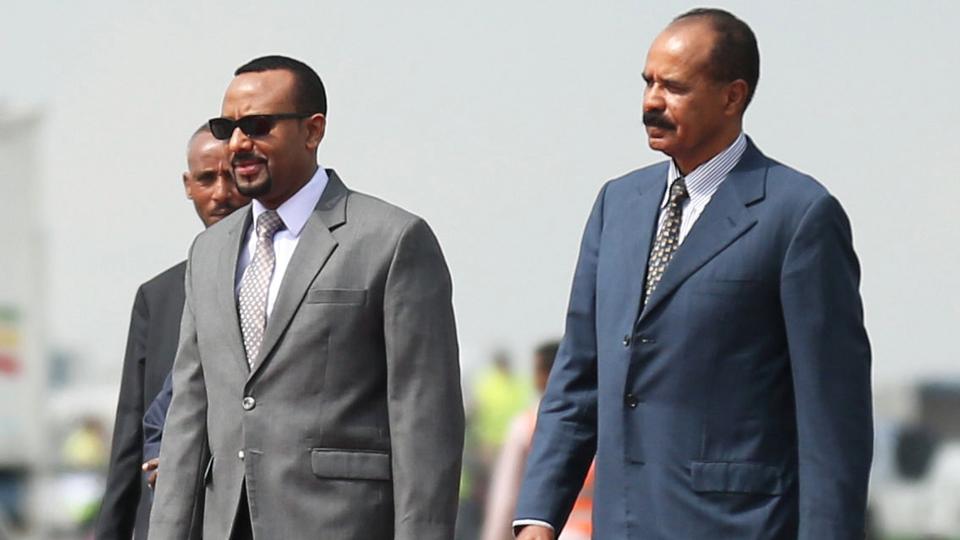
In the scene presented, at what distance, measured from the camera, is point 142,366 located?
6219mm

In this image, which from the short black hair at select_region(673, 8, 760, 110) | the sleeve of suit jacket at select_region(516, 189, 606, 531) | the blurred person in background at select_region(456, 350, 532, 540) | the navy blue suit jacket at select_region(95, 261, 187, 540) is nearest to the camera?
the short black hair at select_region(673, 8, 760, 110)

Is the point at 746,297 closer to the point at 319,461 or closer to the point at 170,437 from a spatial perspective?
the point at 319,461

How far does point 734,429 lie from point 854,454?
0.78 ft

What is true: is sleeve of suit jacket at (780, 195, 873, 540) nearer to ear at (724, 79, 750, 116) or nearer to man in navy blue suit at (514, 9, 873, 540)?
man in navy blue suit at (514, 9, 873, 540)

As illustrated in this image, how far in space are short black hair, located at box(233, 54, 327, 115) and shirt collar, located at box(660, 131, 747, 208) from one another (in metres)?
0.93

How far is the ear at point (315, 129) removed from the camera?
5.03 metres

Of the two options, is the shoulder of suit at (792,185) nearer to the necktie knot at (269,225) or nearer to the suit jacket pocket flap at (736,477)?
the suit jacket pocket flap at (736,477)

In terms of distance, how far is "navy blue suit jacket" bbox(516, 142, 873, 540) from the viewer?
433 cm

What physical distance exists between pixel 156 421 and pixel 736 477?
205cm

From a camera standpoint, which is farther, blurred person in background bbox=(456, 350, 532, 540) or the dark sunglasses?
blurred person in background bbox=(456, 350, 532, 540)

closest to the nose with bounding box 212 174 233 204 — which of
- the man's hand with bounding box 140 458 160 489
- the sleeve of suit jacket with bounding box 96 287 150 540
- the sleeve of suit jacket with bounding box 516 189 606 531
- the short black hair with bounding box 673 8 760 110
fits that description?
the sleeve of suit jacket with bounding box 96 287 150 540

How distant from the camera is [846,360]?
4.36 metres

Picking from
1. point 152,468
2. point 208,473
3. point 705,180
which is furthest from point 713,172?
point 152,468

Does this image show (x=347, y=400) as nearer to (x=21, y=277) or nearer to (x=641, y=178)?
(x=641, y=178)
